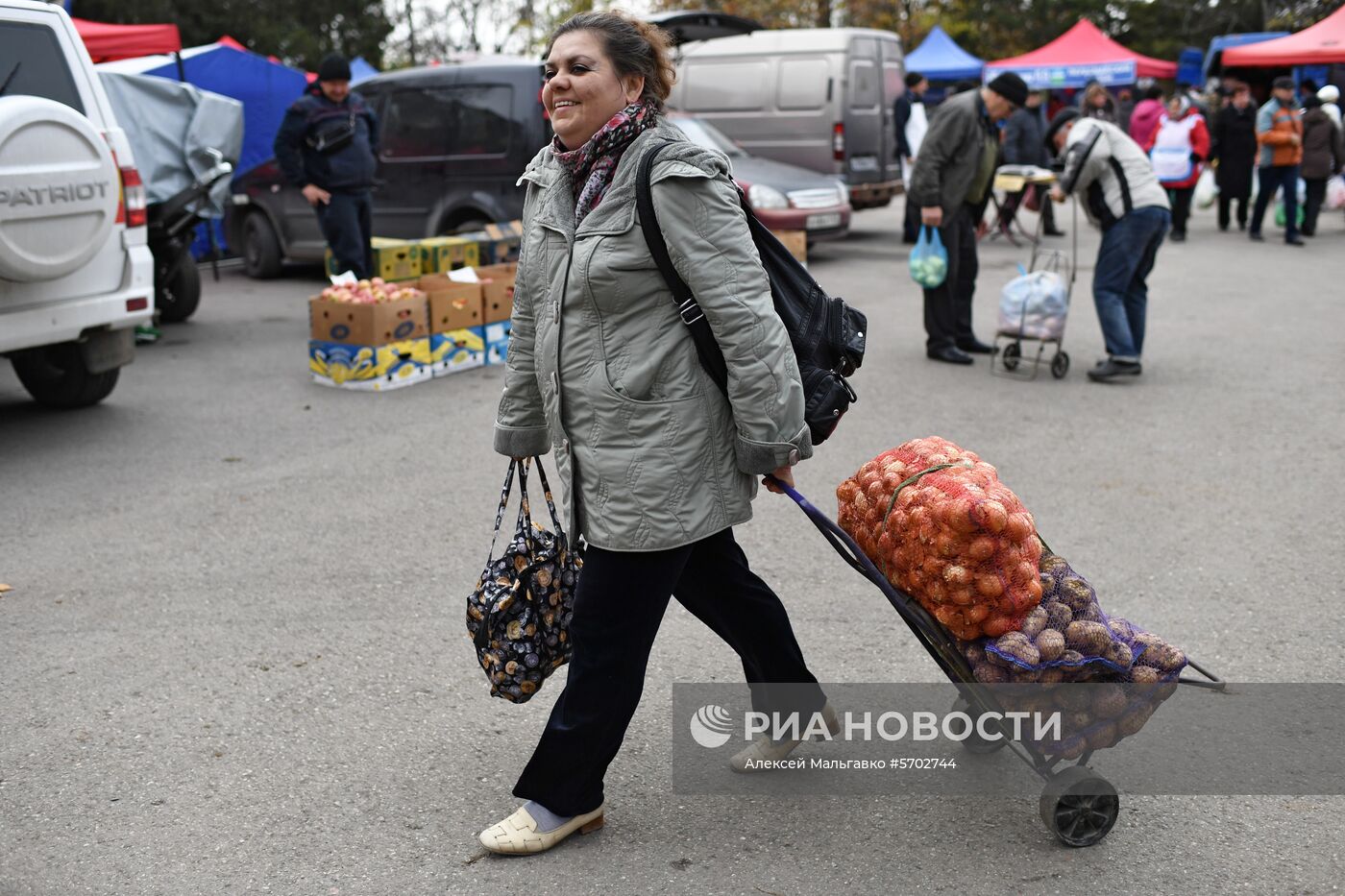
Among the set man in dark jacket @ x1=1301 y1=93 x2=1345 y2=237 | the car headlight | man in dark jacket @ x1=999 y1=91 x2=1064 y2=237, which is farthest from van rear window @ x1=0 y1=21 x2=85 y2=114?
man in dark jacket @ x1=1301 y1=93 x2=1345 y2=237

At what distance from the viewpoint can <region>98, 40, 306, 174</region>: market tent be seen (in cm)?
1320

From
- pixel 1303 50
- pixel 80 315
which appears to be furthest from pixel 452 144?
pixel 1303 50

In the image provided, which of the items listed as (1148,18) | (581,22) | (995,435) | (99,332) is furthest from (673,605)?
(1148,18)

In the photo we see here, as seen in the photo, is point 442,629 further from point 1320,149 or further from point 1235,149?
point 1235,149

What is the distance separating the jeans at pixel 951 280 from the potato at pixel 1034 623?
19.9ft

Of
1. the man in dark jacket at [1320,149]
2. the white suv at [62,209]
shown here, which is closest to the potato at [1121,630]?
the white suv at [62,209]

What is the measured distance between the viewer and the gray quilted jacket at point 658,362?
107 inches

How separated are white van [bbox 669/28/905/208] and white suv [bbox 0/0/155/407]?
946 centimetres

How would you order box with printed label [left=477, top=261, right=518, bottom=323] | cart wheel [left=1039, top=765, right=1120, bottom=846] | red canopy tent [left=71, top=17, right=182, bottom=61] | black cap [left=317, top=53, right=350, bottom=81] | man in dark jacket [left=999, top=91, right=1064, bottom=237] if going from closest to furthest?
cart wheel [left=1039, top=765, right=1120, bottom=846] → box with printed label [left=477, top=261, right=518, bottom=323] → black cap [left=317, top=53, right=350, bottom=81] → red canopy tent [left=71, top=17, right=182, bottom=61] → man in dark jacket [left=999, top=91, right=1064, bottom=237]

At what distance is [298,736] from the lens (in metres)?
3.67

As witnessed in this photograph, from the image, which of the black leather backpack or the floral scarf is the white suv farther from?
the black leather backpack

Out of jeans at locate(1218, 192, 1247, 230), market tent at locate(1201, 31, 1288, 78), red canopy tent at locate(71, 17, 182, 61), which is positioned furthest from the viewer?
market tent at locate(1201, 31, 1288, 78)

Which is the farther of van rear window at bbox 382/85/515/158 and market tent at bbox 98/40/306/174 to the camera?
market tent at bbox 98/40/306/174

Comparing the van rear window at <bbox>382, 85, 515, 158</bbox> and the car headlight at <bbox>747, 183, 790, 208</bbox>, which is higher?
the van rear window at <bbox>382, 85, 515, 158</bbox>
